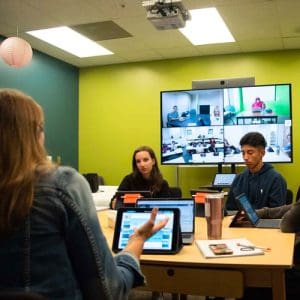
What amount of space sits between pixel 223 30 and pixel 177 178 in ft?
7.44

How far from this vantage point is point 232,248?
1.86m

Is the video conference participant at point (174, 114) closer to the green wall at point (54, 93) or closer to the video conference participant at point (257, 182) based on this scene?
the green wall at point (54, 93)

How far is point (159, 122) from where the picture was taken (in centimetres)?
650

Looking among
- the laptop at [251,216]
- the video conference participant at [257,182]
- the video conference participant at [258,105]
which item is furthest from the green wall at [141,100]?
the laptop at [251,216]

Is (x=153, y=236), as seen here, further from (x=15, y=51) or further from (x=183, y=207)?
(x=15, y=51)

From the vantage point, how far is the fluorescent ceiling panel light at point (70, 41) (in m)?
5.18

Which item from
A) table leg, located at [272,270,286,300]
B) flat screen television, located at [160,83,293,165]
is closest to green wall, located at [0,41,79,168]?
flat screen television, located at [160,83,293,165]

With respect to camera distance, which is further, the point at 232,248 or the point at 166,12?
the point at 166,12

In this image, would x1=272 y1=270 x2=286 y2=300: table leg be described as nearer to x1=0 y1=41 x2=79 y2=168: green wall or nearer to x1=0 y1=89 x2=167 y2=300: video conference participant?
x1=0 y1=89 x2=167 y2=300: video conference participant

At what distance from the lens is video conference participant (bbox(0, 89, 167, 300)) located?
870 mm

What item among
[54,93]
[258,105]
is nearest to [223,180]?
[258,105]

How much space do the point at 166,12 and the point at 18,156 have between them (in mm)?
3153

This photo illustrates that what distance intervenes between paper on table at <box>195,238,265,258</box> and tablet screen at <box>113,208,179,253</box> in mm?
158

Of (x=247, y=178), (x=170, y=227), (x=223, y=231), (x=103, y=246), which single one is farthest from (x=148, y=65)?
(x=103, y=246)
